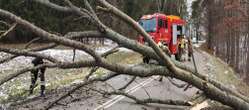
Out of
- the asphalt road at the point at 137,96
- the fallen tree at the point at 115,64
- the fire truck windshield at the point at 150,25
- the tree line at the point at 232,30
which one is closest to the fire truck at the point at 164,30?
the fire truck windshield at the point at 150,25

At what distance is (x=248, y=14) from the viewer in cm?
4253

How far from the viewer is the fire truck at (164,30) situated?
119 feet

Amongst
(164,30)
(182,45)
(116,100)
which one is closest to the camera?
(116,100)

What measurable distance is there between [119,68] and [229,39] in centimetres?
5647

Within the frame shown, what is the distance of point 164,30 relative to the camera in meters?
36.7

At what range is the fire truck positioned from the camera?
36.2 meters

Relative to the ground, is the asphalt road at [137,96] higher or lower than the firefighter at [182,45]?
higher

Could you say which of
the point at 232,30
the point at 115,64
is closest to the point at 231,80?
the point at 115,64

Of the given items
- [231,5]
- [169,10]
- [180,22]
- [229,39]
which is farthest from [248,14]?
[169,10]

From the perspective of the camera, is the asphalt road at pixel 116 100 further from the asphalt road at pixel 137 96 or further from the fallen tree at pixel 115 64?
the fallen tree at pixel 115 64

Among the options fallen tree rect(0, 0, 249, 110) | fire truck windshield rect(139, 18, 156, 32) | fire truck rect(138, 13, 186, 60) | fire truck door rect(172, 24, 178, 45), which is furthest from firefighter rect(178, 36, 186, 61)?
fallen tree rect(0, 0, 249, 110)

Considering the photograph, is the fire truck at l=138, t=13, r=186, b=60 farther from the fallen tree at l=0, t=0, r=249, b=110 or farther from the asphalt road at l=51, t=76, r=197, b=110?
the fallen tree at l=0, t=0, r=249, b=110

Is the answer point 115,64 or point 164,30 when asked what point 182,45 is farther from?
point 115,64

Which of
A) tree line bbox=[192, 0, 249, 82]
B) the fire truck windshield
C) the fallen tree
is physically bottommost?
tree line bbox=[192, 0, 249, 82]
